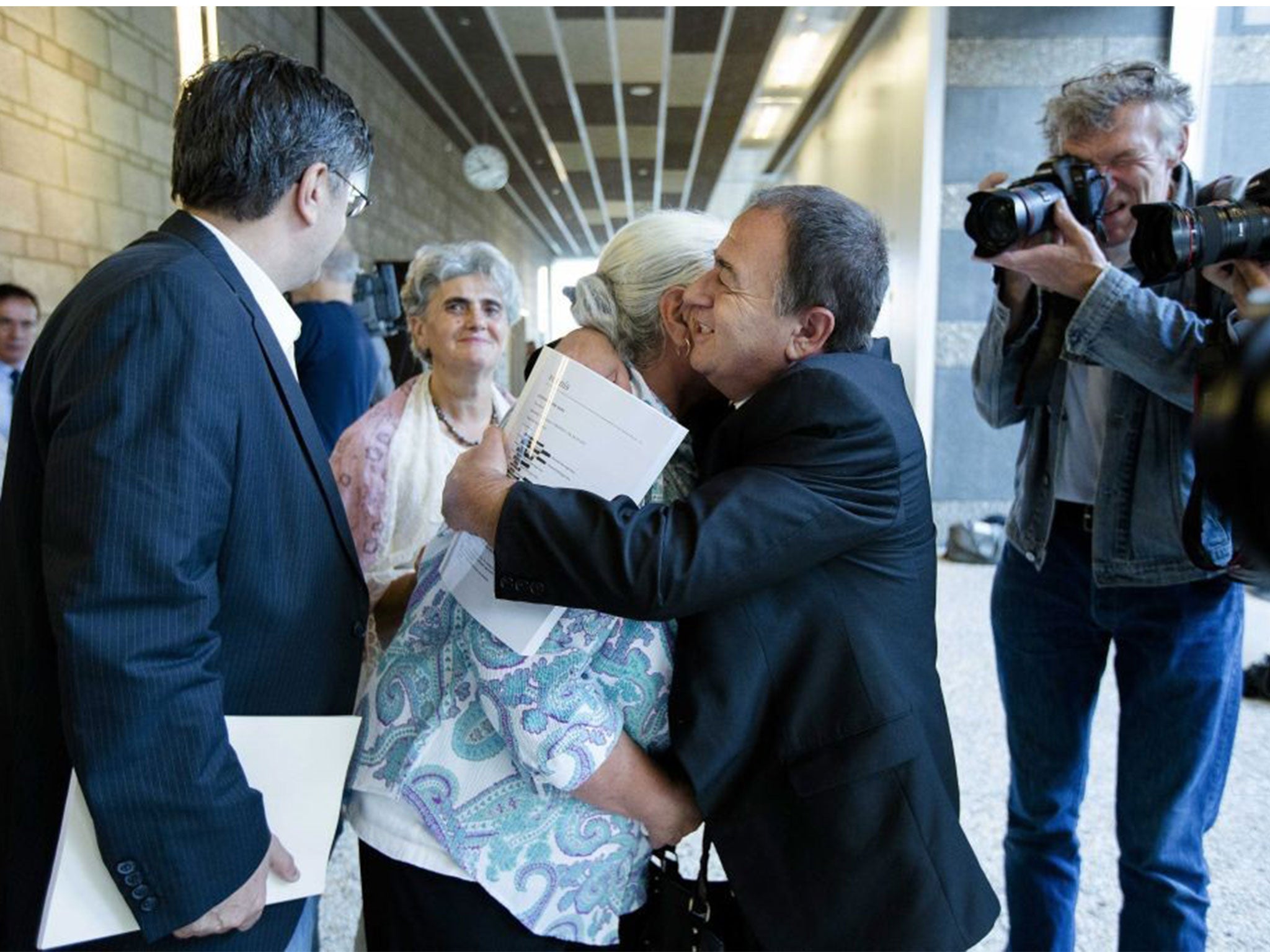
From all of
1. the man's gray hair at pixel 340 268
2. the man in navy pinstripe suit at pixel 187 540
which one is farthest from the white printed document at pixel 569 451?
the man's gray hair at pixel 340 268

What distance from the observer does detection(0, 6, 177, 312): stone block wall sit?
3326mm

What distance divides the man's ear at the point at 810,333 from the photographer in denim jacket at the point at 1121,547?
2.25 ft

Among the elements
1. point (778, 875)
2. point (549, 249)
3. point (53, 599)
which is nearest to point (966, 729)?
point (778, 875)

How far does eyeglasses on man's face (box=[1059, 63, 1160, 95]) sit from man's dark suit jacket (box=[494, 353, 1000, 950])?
0.90 metres

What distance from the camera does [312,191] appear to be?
3.54 feet

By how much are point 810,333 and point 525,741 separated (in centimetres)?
48

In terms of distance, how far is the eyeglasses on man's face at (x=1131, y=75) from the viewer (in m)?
1.44

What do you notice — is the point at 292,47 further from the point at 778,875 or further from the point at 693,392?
the point at 778,875

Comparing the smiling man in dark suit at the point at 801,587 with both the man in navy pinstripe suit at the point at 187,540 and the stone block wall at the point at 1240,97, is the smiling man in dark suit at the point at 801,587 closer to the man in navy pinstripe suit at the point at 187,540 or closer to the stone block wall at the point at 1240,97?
the man in navy pinstripe suit at the point at 187,540

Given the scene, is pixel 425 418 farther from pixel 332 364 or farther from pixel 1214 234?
pixel 1214 234

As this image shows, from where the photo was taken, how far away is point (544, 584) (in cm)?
83

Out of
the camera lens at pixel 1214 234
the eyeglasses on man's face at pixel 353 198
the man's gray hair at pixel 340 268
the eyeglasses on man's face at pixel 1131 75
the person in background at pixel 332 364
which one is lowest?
the person in background at pixel 332 364

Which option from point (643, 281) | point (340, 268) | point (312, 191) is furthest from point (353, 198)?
point (340, 268)

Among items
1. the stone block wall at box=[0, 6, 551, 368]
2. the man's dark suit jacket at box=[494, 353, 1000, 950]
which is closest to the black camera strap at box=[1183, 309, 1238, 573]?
the man's dark suit jacket at box=[494, 353, 1000, 950]
